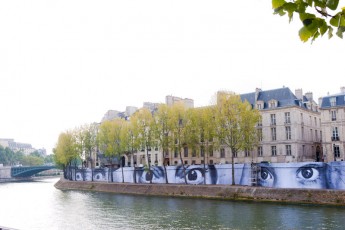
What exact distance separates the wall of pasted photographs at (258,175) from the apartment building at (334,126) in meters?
16.7

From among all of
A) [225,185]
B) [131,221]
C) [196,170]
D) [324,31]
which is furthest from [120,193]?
[324,31]

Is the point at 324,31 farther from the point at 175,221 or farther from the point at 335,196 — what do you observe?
the point at 335,196

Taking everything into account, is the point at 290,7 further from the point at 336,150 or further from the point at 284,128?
the point at 284,128

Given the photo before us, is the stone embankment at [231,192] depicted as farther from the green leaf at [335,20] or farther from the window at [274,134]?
the green leaf at [335,20]

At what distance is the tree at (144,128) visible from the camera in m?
73.6

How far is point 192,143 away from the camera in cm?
6794

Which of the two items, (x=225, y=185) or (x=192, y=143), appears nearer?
(x=225, y=185)

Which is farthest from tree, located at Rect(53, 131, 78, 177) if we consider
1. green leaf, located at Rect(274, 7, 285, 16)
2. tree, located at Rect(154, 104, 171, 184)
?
green leaf, located at Rect(274, 7, 285, 16)

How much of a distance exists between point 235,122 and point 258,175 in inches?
379

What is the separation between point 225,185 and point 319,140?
1281 inches

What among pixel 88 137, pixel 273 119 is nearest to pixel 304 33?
pixel 273 119

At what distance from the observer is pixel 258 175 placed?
57.1m

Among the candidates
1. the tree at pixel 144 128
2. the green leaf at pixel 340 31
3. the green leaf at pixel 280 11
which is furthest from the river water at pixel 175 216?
the green leaf at pixel 280 11

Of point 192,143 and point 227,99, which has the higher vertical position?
point 227,99
